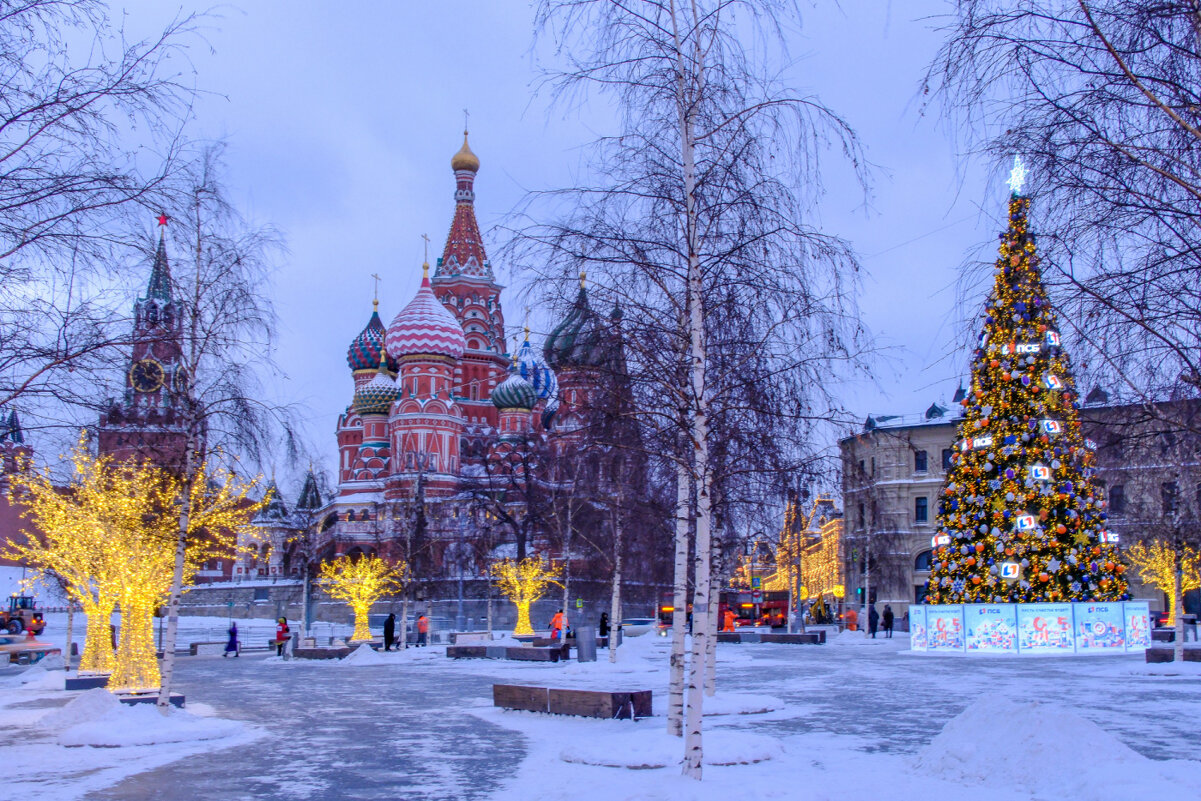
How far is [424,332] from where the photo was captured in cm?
7262

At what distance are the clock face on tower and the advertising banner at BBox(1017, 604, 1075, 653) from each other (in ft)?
70.9

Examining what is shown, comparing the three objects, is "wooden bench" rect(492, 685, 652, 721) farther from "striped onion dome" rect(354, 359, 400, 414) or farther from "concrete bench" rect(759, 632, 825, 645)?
"striped onion dome" rect(354, 359, 400, 414)

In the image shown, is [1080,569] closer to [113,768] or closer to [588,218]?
[588,218]

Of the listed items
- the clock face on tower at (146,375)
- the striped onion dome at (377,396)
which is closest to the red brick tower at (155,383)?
the clock face on tower at (146,375)

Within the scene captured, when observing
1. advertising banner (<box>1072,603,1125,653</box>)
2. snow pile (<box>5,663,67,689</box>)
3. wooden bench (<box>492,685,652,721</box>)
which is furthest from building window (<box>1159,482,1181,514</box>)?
snow pile (<box>5,663,67,689</box>)

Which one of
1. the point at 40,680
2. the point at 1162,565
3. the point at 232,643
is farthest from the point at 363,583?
the point at 1162,565

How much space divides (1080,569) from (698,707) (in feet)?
66.5

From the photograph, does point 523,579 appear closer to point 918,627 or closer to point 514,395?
point 918,627

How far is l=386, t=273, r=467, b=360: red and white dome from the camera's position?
237ft

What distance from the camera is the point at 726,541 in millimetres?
24000

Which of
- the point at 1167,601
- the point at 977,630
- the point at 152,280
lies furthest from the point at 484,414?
the point at 152,280

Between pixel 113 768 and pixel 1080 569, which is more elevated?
pixel 1080 569

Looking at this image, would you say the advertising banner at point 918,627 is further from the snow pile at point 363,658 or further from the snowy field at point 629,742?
the snow pile at point 363,658

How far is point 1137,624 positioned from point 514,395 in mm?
53275
